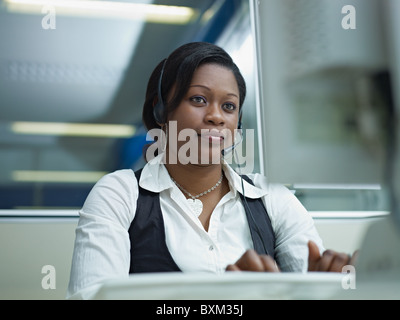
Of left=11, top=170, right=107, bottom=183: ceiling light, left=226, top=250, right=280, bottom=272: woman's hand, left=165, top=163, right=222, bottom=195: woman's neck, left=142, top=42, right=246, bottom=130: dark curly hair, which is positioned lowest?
left=226, top=250, right=280, bottom=272: woman's hand

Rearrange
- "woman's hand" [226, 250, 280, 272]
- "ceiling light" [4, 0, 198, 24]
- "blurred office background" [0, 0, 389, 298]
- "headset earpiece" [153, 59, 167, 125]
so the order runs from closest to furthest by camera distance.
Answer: "woman's hand" [226, 250, 280, 272] < "headset earpiece" [153, 59, 167, 125] < "blurred office background" [0, 0, 389, 298] < "ceiling light" [4, 0, 198, 24]

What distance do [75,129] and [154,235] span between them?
2.30ft

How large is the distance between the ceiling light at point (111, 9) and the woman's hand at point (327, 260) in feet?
3.67

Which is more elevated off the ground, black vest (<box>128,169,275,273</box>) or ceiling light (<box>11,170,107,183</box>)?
ceiling light (<box>11,170,107,183</box>)

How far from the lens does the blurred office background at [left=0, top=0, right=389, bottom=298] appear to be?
1.31m

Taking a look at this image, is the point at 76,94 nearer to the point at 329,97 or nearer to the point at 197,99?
the point at 197,99

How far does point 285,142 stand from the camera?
371 millimetres

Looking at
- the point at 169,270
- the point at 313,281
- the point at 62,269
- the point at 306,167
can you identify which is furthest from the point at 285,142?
the point at 62,269

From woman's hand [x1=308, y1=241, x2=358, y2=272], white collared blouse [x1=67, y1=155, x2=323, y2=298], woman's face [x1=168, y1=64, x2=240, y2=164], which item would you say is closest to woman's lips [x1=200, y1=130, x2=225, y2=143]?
woman's face [x1=168, y1=64, x2=240, y2=164]

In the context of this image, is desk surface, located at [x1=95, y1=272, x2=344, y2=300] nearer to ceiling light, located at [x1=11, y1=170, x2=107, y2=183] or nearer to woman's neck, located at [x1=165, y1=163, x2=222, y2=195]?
woman's neck, located at [x1=165, y1=163, x2=222, y2=195]

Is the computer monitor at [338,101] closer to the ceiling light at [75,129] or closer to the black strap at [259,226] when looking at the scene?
the black strap at [259,226]

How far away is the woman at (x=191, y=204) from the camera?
0.79 metres

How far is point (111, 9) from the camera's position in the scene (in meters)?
1.51
